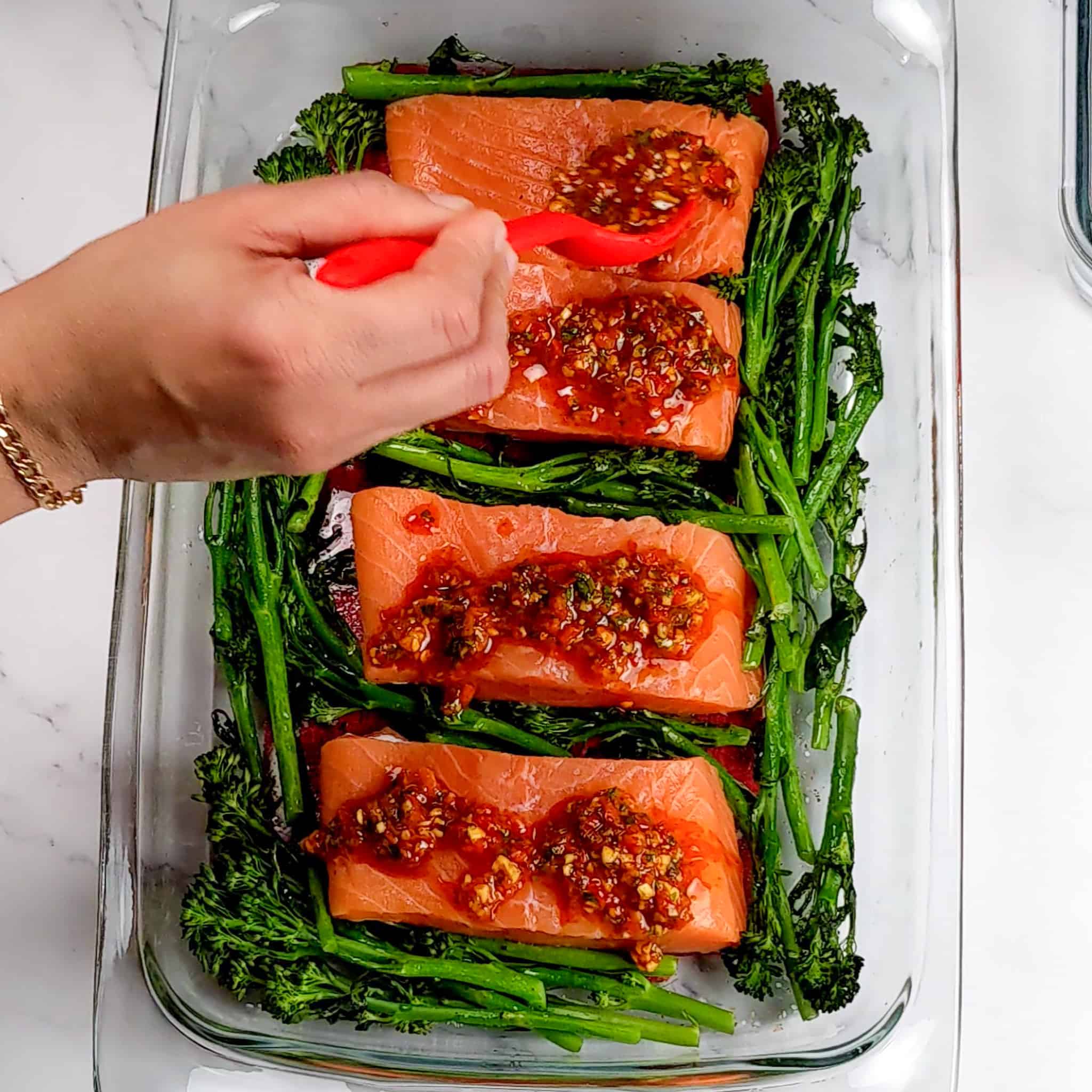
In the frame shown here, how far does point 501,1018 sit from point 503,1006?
0.08 ft

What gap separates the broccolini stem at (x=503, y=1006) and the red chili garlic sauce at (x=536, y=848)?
0.18m

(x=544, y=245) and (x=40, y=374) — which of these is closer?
(x=40, y=374)

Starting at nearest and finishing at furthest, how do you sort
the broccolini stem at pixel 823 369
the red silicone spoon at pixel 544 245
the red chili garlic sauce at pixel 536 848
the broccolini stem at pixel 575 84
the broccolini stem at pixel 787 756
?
the red silicone spoon at pixel 544 245 → the red chili garlic sauce at pixel 536 848 → the broccolini stem at pixel 787 756 → the broccolini stem at pixel 823 369 → the broccolini stem at pixel 575 84

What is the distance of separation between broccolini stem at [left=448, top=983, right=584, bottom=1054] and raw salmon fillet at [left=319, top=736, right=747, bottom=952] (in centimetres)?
12

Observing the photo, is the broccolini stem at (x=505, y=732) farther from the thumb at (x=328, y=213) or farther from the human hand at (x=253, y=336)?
the thumb at (x=328, y=213)

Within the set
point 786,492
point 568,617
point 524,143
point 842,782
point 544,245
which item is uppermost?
point 524,143

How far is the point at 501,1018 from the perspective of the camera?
7.66 feet

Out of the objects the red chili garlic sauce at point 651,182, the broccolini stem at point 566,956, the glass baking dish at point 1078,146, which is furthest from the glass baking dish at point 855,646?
the glass baking dish at point 1078,146

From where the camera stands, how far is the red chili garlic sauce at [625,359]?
2.47 metres

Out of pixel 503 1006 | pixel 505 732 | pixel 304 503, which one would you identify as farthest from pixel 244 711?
pixel 503 1006

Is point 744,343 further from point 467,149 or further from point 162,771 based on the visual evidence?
point 162,771

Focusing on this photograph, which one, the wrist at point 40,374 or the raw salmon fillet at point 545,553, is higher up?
the wrist at point 40,374

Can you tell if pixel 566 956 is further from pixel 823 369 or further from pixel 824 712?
pixel 823 369

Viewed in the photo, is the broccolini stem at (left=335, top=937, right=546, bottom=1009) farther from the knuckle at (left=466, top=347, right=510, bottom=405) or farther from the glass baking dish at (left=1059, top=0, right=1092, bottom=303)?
the glass baking dish at (left=1059, top=0, right=1092, bottom=303)
